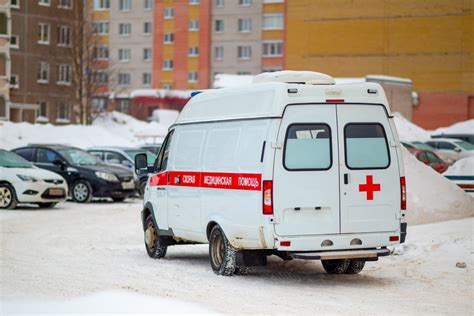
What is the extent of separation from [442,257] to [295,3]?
54308 millimetres

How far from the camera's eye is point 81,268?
14.0 metres

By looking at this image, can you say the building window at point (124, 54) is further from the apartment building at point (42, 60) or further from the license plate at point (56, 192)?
the license plate at point (56, 192)

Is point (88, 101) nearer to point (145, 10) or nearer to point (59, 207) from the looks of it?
point (145, 10)

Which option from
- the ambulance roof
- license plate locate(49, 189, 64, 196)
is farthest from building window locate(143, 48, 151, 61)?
the ambulance roof

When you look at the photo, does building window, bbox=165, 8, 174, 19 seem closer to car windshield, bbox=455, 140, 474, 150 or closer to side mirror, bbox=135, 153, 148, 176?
car windshield, bbox=455, 140, 474, 150

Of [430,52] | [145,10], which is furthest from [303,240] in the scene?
[145,10]

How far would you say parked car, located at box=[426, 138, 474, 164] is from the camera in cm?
4550

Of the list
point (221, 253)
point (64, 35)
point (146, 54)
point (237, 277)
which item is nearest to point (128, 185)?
point (221, 253)

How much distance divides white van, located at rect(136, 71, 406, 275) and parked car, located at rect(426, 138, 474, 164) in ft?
107

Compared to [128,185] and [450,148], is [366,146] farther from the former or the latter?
[450,148]

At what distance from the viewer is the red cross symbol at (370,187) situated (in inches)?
505

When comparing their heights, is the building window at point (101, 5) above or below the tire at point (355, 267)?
above

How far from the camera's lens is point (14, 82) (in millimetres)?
75500

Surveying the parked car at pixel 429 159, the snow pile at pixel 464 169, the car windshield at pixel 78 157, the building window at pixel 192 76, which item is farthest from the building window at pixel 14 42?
the snow pile at pixel 464 169
